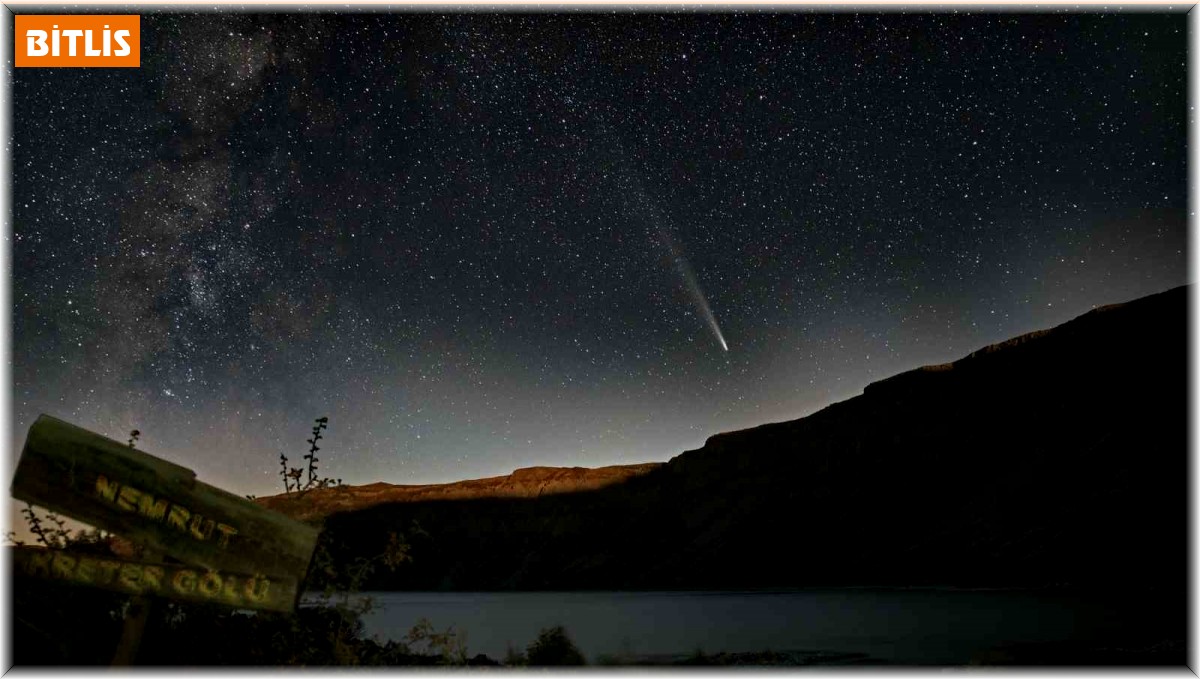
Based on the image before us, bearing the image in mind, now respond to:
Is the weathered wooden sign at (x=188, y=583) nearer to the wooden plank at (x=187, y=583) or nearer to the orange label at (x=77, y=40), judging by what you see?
the wooden plank at (x=187, y=583)

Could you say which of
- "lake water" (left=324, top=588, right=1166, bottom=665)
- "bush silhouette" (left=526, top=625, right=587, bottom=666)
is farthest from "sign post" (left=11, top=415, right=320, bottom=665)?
"lake water" (left=324, top=588, right=1166, bottom=665)

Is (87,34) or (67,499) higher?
(87,34)

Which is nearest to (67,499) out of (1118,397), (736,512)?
(1118,397)

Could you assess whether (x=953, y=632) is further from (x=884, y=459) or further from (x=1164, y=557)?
(x=884, y=459)

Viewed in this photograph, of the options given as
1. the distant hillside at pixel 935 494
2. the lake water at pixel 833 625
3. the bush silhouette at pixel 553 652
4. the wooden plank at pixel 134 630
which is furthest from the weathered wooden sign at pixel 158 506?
the distant hillside at pixel 935 494

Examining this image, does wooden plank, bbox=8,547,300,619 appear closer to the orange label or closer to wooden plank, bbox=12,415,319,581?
wooden plank, bbox=12,415,319,581

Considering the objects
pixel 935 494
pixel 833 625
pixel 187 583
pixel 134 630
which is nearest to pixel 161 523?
pixel 187 583

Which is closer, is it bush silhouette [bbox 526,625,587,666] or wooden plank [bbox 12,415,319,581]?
wooden plank [bbox 12,415,319,581]
